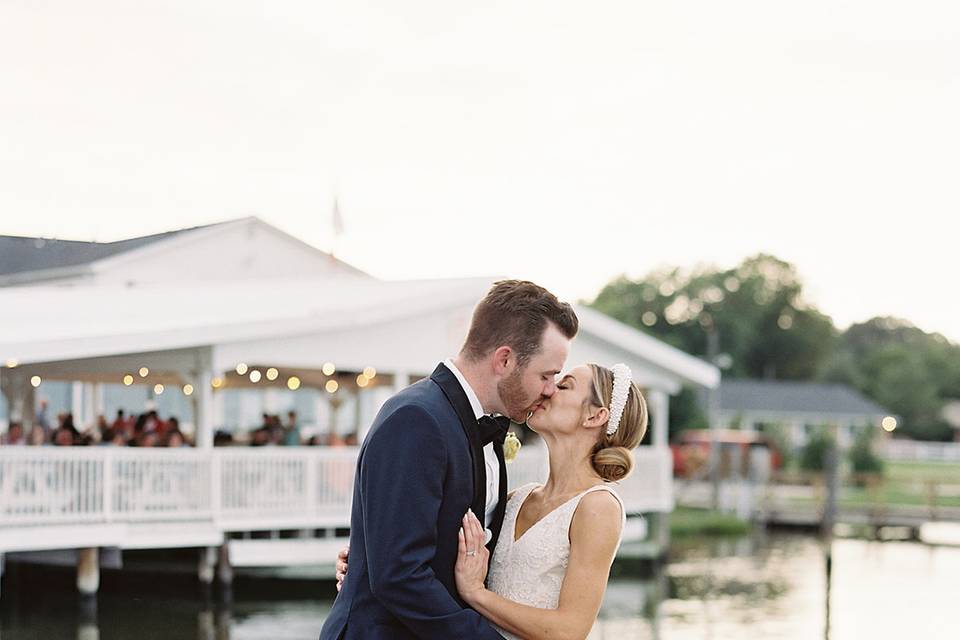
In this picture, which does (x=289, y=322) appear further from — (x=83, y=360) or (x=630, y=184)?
(x=630, y=184)

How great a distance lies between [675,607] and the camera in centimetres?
2016

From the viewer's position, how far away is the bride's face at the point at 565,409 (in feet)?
14.7

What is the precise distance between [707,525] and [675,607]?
47.2 ft

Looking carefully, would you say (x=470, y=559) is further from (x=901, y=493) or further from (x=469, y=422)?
(x=901, y=493)

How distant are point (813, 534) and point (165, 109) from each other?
1936 cm

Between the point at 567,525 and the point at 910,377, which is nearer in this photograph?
the point at 567,525

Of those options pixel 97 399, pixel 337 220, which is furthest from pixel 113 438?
pixel 337 220

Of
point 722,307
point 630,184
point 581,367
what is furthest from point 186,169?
point 722,307

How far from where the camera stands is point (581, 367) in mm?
4570

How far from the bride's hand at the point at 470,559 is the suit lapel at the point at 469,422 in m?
0.07

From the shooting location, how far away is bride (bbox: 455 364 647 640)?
4.23 metres

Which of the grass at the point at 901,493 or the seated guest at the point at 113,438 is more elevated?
the seated guest at the point at 113,438

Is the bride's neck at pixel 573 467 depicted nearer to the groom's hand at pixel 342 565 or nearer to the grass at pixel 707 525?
the groom's hand at pixel 342 565

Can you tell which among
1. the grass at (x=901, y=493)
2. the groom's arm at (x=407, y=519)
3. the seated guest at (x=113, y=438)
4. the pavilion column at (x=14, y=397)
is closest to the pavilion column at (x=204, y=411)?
the seated guest at (x=113, y=438)
